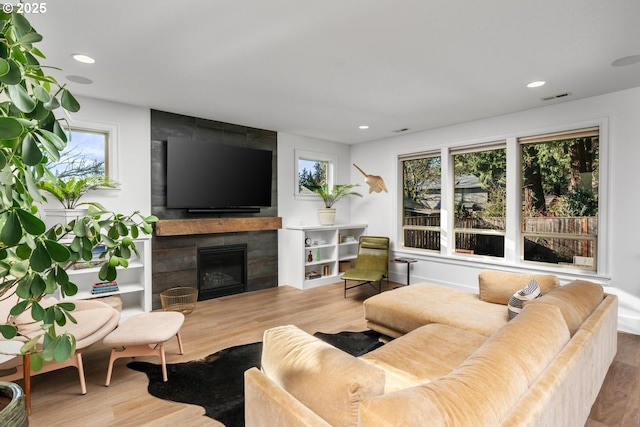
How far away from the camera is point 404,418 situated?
2.85ft

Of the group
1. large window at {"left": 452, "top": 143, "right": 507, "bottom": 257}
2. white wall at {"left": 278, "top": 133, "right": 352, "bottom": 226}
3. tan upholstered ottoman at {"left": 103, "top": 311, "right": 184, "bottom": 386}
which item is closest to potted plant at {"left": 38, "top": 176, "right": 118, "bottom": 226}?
tan upholstered ottoman at {"left": 103, "top": 311, "right": 184, "bottom": 386}

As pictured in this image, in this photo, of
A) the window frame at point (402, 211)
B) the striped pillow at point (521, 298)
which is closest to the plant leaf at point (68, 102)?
the striped pillow at point (521, 298)

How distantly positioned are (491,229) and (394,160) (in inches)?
77.2

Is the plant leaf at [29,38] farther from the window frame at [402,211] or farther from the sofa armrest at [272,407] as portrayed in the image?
the window frame at [402,211]

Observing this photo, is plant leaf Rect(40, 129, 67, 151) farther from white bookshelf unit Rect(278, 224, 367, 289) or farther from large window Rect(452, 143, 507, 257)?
large window Rect(452, 143, 507, 257)

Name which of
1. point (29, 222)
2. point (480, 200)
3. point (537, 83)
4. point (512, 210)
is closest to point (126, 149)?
point (29, 222)

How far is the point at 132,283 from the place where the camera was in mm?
4141

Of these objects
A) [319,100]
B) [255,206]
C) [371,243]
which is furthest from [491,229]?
[255,206]

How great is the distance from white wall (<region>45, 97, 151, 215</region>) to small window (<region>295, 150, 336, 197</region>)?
2372 mm

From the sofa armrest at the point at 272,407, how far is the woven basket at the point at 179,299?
3000 millimetres

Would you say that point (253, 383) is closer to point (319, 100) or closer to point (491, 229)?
point (319, 100)

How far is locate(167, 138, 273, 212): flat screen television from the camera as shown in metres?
4.37

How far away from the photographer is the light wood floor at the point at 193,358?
2.10 metres

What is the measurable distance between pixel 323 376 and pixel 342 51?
2.40 m
